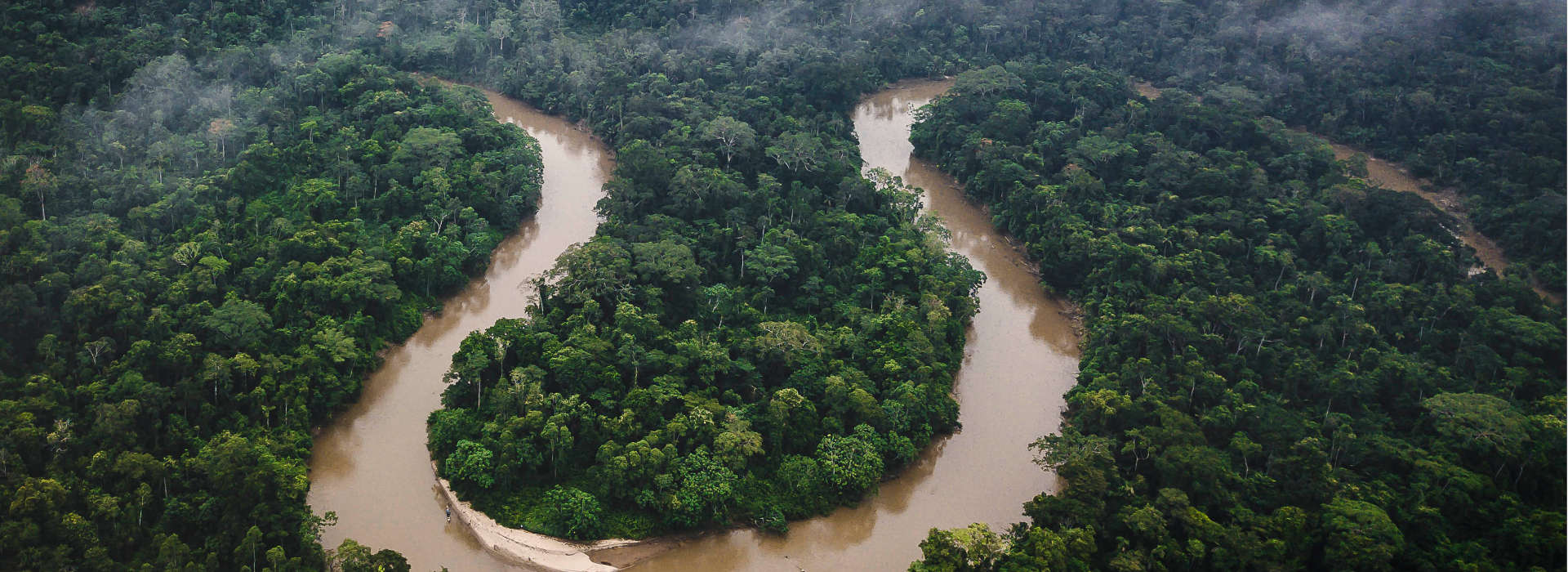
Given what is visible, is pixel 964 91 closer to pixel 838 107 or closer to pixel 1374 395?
pixel 838 107

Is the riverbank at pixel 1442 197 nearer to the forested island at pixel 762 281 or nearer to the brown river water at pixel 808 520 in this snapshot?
the forested island at pixel 762 281

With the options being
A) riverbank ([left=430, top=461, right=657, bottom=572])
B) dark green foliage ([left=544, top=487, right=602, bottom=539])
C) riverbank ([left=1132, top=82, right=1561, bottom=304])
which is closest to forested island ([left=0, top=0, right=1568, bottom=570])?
dark green foliage ([left=544, top=487, right=602, bottom=539])

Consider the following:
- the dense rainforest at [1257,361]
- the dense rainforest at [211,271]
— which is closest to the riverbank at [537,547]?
the dense rainforest at [211,271]

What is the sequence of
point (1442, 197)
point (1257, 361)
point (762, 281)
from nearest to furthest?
point (1257, 361)
point (762, 281)
point (1442, 197)

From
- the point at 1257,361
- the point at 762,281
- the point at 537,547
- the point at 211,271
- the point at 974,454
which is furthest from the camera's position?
the point at 762,281

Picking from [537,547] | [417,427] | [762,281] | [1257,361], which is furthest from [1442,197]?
[417,427]

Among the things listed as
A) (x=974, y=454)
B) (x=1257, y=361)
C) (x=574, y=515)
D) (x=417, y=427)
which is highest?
(x=1257, y=361)

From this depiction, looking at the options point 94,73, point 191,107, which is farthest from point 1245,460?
point 94,73

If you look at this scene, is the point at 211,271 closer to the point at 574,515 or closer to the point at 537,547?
the point at 537,547
